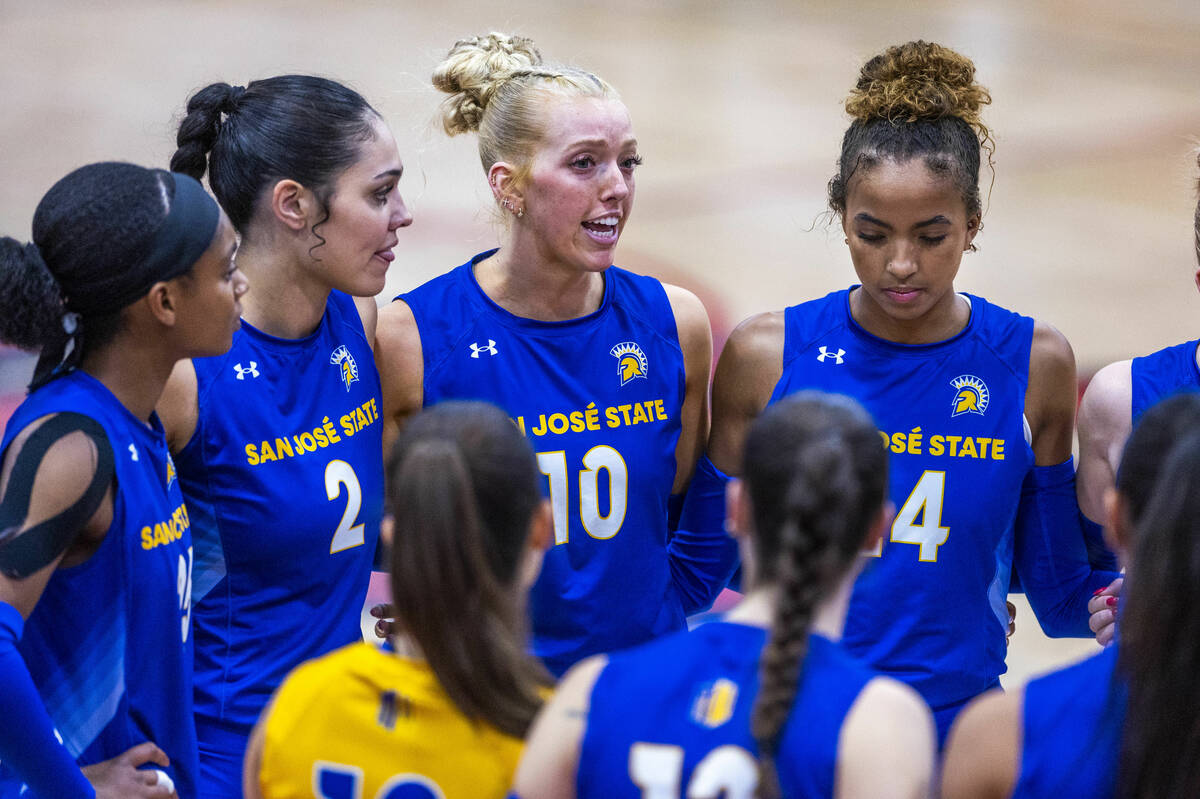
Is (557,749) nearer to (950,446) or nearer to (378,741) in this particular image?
(378,741)

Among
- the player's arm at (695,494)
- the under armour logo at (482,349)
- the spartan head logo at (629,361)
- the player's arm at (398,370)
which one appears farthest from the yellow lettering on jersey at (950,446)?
the player's arm at (398,370)

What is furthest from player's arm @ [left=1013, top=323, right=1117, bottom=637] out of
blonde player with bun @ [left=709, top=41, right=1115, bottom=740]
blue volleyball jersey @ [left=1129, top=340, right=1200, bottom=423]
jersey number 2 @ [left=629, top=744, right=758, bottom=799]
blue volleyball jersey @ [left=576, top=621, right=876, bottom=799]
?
jersey number 2 @ [left=629, top=744, right=758, bottom=799]

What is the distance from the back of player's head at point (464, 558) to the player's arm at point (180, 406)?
1.03m

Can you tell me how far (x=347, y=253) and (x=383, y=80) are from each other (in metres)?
7.87

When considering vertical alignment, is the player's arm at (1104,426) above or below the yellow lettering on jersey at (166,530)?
above

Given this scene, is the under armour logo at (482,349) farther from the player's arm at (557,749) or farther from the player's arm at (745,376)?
the player's arm at (557,749)

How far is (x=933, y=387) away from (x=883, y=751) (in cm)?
164

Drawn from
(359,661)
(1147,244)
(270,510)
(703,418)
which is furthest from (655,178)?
(359,661)

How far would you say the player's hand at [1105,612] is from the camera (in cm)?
283

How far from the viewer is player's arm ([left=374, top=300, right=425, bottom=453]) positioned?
311 cm

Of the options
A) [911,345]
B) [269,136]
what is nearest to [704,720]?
[911,345]

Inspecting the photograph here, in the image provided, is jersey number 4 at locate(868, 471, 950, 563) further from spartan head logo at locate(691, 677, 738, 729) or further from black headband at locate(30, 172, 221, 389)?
black headband at locate(30, 172, 221, 389)

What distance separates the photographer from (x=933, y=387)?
302 centimetres

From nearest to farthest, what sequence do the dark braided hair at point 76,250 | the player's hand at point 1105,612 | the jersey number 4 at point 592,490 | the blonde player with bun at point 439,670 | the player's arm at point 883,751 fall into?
the player's arm at point 883,751, the blonde player with bun at point 439,670, the dark braided hair at point 76,250, the player's hand at point 1105,612, the jersey number 4 at point 592,490
